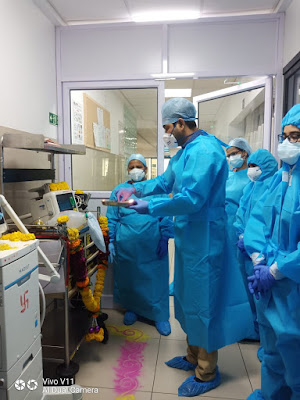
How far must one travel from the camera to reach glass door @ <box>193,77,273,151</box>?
2.59 metres

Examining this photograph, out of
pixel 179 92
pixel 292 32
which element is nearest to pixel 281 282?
pixel 292 32

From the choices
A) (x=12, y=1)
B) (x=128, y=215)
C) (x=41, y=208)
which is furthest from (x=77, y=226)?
(x=12, y=1)

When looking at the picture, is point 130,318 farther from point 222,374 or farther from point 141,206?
A: point 141,206

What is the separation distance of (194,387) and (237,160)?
1.68 metres

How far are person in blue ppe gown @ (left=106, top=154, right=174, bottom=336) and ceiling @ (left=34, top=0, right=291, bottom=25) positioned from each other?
46.3 inches

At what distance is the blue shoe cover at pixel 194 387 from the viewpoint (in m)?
1.72

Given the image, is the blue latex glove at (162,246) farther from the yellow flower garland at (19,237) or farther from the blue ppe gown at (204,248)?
the yellow flower garland at (19,237)

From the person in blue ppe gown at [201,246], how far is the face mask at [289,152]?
1.32 feet

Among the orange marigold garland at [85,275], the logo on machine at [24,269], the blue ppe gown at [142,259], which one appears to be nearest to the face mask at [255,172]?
the blue ppe gown at [142,259]

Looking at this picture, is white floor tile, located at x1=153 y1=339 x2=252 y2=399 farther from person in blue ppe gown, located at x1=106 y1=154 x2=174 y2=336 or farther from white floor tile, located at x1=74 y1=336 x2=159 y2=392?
person in blue ppe gown, located at x1=106 y1=154 x2=174 y2=336

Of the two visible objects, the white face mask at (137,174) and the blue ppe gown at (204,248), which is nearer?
the blue ppe gown at (204,248)

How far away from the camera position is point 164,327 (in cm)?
243

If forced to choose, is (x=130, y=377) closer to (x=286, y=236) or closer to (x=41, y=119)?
(x=286, y=236)

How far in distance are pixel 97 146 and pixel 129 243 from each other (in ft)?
3.63
